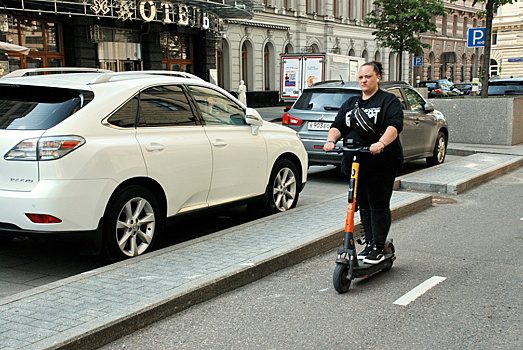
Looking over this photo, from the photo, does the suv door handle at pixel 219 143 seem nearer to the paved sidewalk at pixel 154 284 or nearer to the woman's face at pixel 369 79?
the paved sidewalk at pixel 154 284

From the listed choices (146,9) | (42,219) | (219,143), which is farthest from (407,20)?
(42,219)

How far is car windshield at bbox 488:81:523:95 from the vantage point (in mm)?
19766

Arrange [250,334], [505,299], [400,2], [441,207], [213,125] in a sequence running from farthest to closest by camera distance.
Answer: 1. [400,2]
2. [441,207]
3. [213,125]
4. [505,299]
5. [250,334]

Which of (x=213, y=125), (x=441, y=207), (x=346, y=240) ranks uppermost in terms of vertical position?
(x=213, y=125)

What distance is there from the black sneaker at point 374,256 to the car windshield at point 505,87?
53.2 ft

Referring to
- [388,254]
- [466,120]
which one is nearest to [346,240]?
[388,254]

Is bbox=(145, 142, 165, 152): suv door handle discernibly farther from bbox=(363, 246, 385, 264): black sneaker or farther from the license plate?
the license plate

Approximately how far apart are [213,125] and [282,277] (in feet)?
6.56

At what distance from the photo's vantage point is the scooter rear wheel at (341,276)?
4914 mm

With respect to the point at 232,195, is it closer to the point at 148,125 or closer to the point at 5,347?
the point at 148,125

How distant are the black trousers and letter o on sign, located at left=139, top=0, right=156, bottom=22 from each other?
71.6 ft

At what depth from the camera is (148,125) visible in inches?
235

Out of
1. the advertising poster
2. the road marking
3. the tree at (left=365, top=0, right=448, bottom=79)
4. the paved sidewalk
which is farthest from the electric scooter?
the tree at (left=365, top=0, right=448, bottom=79)

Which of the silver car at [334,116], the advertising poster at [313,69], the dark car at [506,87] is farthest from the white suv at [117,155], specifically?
the advertising poster at [313,69]
